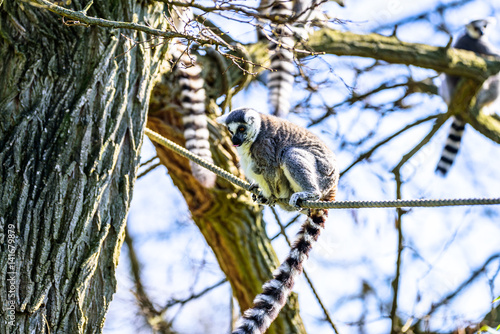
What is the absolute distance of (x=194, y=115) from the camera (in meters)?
5.73

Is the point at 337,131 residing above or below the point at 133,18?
above

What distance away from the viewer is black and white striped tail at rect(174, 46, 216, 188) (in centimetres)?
563

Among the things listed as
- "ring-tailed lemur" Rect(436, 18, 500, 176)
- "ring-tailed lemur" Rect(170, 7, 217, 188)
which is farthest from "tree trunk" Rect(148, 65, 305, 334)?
"ring-tailed lemur" Rect(436, 18, 500, 176)

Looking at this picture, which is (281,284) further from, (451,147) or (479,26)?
(479,26)

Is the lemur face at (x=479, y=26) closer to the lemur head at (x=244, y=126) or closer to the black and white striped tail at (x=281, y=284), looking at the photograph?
the lemur head at (x=244, y=126)

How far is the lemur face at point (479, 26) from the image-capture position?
428 inches

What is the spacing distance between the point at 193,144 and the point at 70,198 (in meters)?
2.28

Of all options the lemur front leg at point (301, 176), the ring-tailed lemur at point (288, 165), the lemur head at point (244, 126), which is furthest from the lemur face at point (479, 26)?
the lemur front leg at point (301, 176)

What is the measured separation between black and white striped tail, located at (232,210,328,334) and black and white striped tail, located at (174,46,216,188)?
5.10 ft

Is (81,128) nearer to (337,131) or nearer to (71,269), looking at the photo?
(71,269)

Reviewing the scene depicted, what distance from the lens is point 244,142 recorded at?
4984 millimetres

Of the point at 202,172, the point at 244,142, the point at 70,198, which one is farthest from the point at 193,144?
the point at 70,198

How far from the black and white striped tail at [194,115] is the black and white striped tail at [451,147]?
4.68 meters

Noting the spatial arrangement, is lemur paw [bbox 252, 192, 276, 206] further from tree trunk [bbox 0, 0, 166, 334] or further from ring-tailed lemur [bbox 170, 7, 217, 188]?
tree trunk [bbox 0, 0, 166, 334]
